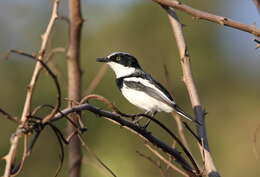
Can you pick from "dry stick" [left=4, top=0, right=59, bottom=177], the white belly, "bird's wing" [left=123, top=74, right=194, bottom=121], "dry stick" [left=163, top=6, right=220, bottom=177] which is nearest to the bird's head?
"bird's wing" [left=123, top=74, right=194, bottom=121]

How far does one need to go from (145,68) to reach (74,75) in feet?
22.7

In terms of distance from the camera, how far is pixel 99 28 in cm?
1098

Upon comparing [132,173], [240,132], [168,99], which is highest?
[168,99]

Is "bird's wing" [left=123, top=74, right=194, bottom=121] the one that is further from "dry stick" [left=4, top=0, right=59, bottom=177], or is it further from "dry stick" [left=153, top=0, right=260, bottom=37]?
"dry stick" [left=4, top=0, right=59, bottom=177]

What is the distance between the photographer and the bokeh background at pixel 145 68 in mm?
8148

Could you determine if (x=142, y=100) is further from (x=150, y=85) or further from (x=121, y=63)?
(x=121, y=63)

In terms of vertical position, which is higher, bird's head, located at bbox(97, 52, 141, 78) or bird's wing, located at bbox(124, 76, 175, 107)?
bird's head, located at bbox(97, 52, 141, 78)

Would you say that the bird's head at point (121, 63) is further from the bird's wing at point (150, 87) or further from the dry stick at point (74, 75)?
the dry stick at point (74, 75)

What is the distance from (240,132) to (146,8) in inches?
135

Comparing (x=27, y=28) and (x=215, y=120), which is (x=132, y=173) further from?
(x=27, y=28)

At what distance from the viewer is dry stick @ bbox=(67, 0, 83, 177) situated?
212 centimetres

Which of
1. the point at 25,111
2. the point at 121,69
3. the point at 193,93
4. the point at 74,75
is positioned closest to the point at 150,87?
the point at 121,69

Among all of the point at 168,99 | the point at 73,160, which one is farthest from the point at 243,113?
the point at 73,160

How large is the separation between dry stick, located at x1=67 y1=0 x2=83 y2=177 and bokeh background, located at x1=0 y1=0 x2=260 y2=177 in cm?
414
